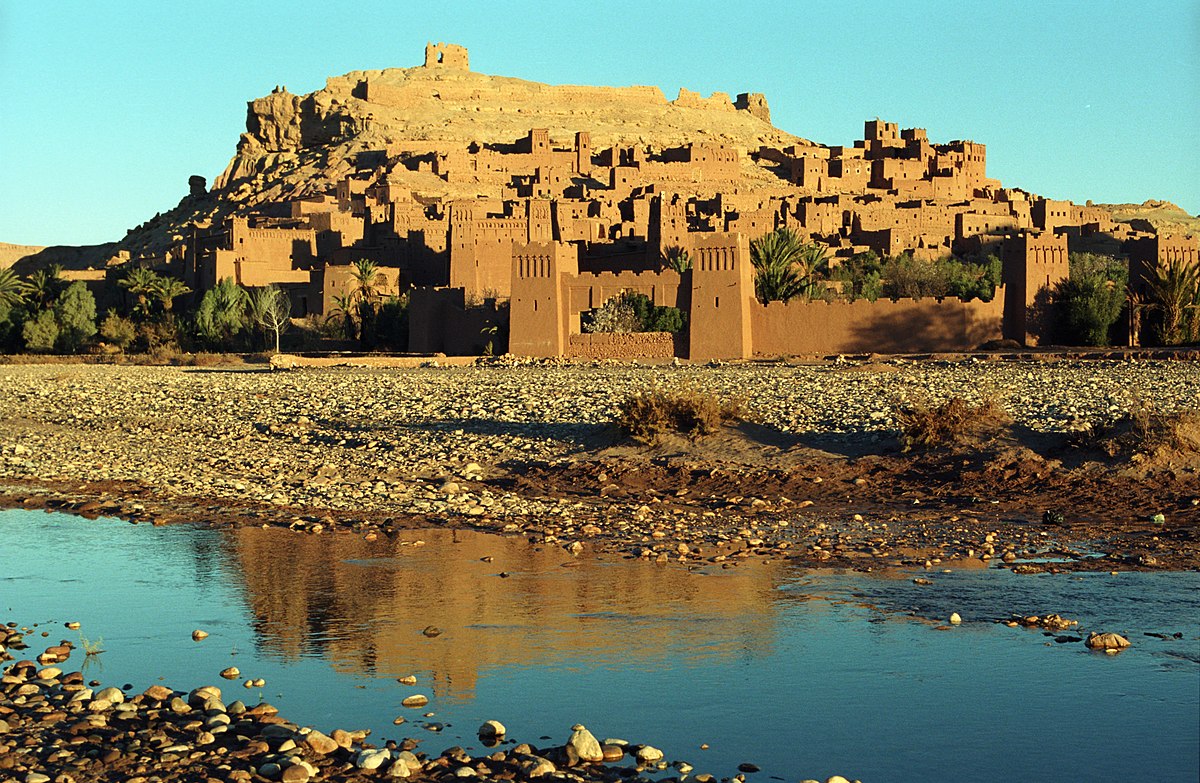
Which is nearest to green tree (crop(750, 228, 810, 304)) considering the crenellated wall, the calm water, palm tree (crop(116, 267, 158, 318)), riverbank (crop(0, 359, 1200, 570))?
the crenellated wall

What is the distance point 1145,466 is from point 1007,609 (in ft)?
16.3

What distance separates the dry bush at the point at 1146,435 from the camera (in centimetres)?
1348

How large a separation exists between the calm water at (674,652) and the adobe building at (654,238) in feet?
66.5

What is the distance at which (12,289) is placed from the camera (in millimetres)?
51438

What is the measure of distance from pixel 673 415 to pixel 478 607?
6940mm

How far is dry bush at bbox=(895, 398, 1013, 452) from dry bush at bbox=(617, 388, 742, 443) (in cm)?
210

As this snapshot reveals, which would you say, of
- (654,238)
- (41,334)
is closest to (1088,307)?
(654,238)

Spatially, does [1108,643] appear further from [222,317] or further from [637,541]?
[222,317]

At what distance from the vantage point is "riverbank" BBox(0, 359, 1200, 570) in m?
12.0

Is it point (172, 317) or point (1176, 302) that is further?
point (172, 317)

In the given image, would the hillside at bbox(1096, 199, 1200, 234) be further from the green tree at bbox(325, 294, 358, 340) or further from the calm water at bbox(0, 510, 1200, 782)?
the calm water at bbox(0, 510, 1200, 782)

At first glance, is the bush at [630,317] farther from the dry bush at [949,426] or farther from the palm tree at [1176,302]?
the dry bush at [949,426]

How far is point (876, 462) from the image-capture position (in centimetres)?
1482

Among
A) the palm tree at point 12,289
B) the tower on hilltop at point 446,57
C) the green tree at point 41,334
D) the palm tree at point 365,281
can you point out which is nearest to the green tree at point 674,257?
the palm tree at point 365,281
